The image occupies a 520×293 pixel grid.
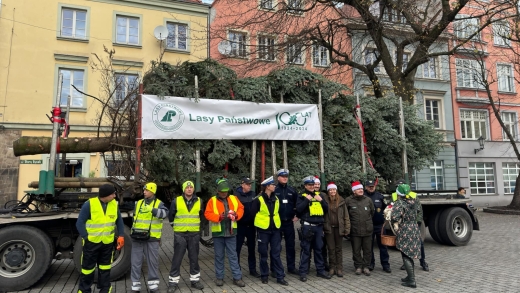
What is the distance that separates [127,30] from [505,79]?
24.7m

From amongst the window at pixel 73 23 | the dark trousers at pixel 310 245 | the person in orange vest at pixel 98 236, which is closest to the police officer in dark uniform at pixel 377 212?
the dark trousers at pixel 310 245

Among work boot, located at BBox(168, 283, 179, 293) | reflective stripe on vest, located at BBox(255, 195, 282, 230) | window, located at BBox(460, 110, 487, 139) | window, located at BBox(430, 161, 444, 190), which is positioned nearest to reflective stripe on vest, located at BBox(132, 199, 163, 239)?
work boot, located at BBox(168, 283, 179, 293)

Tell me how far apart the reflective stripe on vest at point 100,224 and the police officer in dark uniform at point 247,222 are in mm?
2173

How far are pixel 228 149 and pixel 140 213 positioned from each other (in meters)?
2.09

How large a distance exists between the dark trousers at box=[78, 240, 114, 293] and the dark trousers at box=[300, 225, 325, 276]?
3.13m

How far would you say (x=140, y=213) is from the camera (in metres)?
5.77

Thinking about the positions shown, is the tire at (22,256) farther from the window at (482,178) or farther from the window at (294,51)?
the window at (482,178)

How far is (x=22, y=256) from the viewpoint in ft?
19.7

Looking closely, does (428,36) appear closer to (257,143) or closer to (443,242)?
(443,242)

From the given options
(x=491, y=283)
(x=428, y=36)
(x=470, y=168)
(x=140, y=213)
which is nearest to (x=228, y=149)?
(x=140, y=213)

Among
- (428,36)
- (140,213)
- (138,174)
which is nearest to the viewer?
(140,213)

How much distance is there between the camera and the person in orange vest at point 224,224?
6.08 metres

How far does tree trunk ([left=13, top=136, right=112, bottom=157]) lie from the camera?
263 inches

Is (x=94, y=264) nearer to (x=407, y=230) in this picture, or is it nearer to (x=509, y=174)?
Result: (x=407, y=230)
